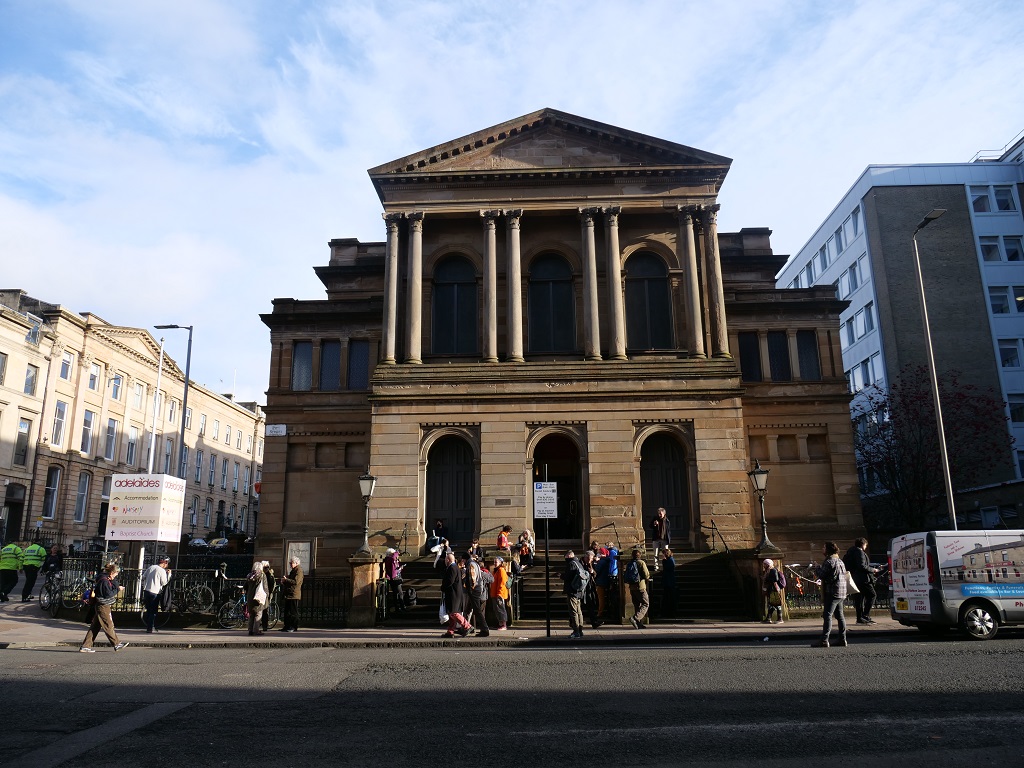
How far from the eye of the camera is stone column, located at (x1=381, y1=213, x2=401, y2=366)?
29.1m

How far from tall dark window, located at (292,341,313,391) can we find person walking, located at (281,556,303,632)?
1674 cm

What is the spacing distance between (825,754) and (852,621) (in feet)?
46.0

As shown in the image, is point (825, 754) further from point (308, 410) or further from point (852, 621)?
point (308, 410)

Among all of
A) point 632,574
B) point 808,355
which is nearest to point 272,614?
point 632,574

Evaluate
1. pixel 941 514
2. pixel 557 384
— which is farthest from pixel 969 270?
pixel 557 384

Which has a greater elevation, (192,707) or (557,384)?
(557,384)

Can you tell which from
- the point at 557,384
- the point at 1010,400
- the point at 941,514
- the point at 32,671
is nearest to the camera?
the point at 32,671

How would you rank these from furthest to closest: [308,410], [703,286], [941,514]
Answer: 1. [941,514]
2. [308,410]
3. [703,286]

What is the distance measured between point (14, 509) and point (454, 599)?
127 ft

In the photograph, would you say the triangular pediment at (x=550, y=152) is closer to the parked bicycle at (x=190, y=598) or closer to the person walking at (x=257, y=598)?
the parked bicycle at (x=190, y=598)

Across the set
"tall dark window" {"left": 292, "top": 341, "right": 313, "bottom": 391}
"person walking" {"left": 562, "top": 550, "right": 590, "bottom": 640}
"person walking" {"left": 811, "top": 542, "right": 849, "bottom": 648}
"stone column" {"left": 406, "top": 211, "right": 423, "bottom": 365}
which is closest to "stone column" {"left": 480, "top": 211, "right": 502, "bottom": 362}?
"stone column" {"left": 406, "top": 211, "right": 423, "bottom": 365}

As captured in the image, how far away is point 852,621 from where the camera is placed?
19234 millimetres

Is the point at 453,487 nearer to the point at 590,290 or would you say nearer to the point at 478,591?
the point at 590,290

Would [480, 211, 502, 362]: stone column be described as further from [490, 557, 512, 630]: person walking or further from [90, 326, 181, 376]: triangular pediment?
[90, 326, 181, 376]: triangular pediment
